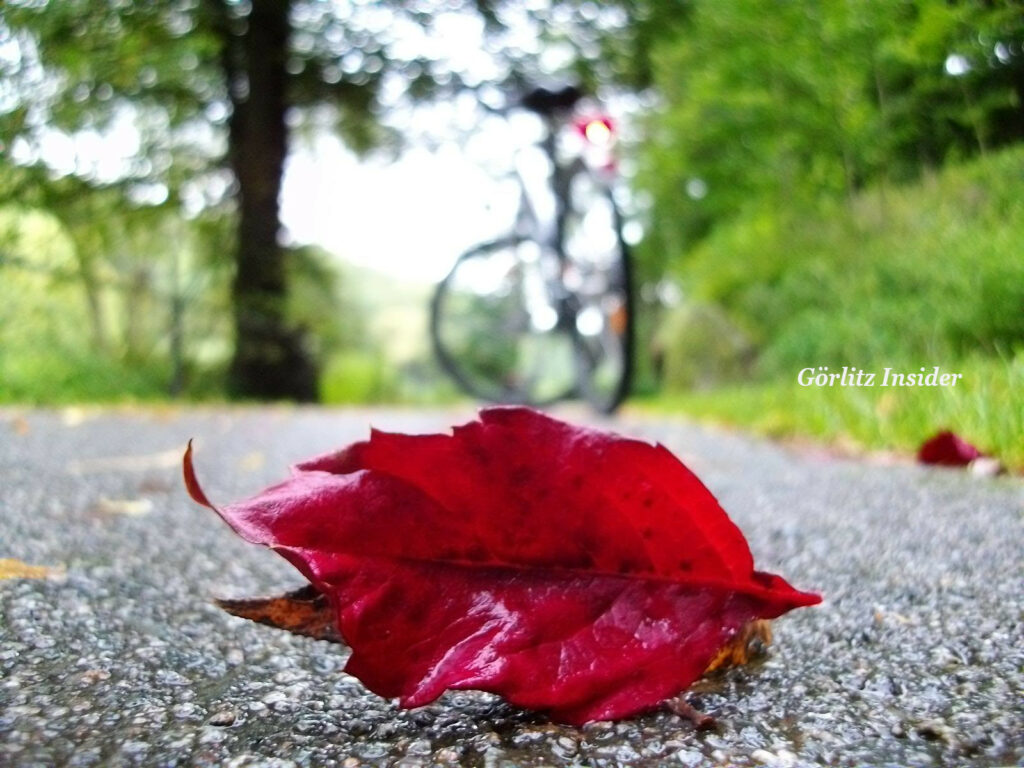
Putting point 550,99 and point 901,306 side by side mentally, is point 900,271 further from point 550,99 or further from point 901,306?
point 550,99

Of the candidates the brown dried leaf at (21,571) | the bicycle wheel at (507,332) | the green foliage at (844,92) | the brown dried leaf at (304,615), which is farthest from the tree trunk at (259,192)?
the brown dried leaf at (304,615)

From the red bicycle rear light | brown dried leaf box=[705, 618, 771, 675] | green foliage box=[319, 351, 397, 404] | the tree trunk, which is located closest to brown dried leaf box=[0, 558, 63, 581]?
brown dried leaf box=[705, 618, 771, 675]

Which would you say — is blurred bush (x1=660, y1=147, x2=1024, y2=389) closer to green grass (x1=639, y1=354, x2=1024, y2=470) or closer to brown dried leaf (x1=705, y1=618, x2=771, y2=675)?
green grass (x1=639, y1=354, x2=1024, y2=470)

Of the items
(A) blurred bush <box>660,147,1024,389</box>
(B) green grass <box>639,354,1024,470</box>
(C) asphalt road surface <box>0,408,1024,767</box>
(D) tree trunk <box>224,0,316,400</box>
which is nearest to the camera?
(C) asphalt road surface <box>0,408,1024,767</box>

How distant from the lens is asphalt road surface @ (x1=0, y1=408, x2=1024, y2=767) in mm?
513

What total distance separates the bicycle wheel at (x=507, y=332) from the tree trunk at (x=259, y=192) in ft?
6.48

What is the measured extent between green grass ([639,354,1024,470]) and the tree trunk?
4.34m

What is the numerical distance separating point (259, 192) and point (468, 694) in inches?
258

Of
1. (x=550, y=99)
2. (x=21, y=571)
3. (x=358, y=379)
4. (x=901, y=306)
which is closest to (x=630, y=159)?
(x=550, y=99)

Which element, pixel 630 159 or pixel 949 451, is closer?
pixel 949 451

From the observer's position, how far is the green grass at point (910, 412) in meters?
1.57

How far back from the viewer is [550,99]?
4.54 meters

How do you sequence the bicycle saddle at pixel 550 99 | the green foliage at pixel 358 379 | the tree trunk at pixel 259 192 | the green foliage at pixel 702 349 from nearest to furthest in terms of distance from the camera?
the bicycle saddle at pixel 550 99, the green foliage at pixel 702 349, the tree trunk at pixel 259 192, the green foliage at pixel 358 379

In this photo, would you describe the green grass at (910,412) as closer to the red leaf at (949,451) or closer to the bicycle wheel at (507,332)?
the red leaf at (949,451)
